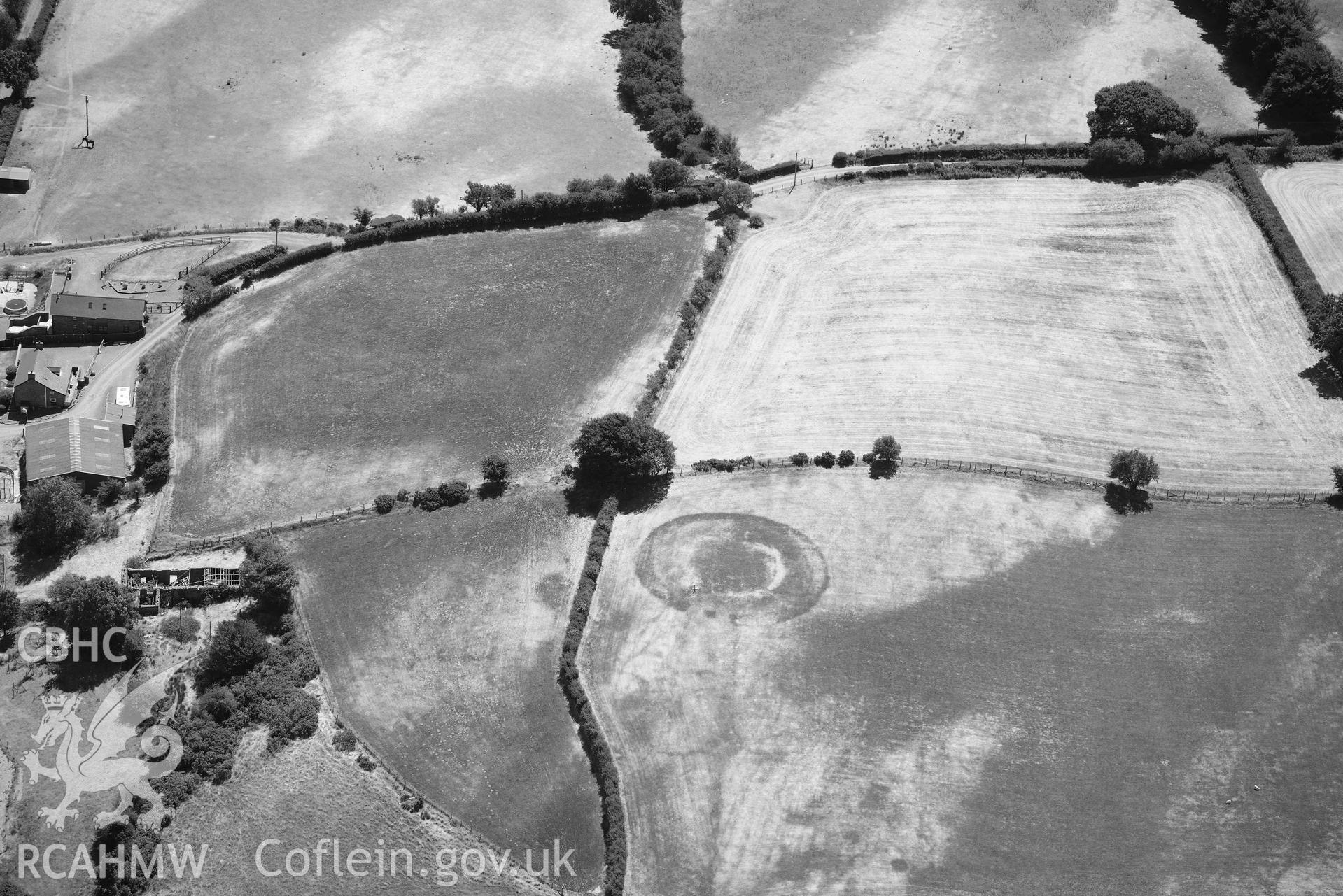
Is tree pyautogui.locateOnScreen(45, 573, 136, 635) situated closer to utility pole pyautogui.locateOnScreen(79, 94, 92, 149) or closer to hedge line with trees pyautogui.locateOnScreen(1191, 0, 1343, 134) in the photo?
utility pole pyautogui.locateOnScreen(79, 94, 92, 149)

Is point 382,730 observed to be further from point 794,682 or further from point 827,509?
point 827,509

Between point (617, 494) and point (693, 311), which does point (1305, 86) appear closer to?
point (693, 311)

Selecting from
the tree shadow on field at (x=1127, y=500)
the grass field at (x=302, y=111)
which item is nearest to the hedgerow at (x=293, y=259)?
the grass field at (x=302, y=111)

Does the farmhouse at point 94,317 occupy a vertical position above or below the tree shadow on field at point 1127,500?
above

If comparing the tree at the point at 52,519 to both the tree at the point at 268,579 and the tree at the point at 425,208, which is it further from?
the tree at the point at 425,208

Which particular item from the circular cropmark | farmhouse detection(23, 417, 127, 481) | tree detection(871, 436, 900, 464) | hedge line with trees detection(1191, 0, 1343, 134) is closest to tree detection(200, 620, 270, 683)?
farmhouse detection(23, 417, 127, 481)

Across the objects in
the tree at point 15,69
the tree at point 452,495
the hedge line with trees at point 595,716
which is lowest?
the hedge line with trees at point 595,716

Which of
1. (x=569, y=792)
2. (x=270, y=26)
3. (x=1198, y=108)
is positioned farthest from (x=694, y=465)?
(x=270, y=26)

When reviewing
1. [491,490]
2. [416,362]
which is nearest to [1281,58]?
[416,362]
